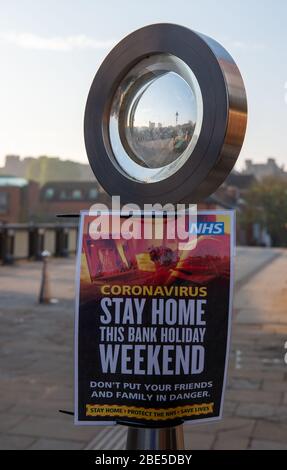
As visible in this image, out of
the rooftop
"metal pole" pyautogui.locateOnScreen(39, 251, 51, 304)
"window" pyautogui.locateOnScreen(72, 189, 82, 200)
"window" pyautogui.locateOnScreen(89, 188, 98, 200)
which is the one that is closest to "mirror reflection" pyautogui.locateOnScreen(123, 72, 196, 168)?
"metal pole" pyautogui.locateOnScreen(39, 251, 51, 304)

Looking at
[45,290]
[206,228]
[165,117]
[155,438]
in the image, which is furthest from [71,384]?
[45,290]

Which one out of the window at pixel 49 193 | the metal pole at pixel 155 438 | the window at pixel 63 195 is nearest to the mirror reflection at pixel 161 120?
the metal pole at pixel 155 438

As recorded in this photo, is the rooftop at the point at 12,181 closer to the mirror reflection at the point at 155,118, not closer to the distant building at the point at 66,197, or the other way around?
the distant building at the point at 66,197

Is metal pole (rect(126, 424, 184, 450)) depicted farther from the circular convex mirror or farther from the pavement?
the pavement

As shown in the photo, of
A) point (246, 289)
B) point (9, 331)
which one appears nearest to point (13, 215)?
point (246, 289)

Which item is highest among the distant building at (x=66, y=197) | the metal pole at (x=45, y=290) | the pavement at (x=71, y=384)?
the distant building at (x=66, y=197)

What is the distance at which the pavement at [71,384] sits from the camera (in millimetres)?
4246

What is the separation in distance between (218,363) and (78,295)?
46cm

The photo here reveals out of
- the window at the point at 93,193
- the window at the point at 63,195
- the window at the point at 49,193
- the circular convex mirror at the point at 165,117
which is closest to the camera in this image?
the circular convex mirror at the point at 165,117

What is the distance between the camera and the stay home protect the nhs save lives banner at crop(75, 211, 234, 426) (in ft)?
5.62

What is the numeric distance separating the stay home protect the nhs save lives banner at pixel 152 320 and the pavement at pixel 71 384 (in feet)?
8.19

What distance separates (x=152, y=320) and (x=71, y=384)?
163 inches
